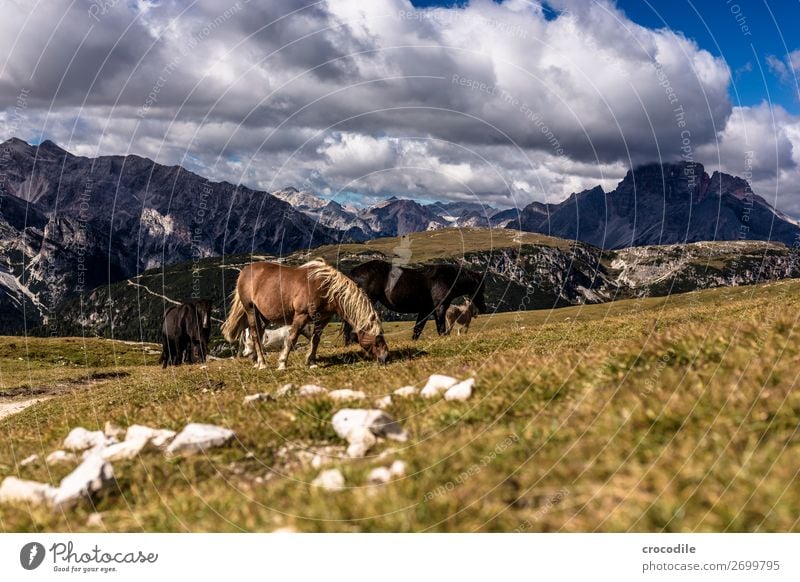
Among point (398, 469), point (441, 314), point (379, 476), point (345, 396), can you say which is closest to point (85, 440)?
point (345, 396)

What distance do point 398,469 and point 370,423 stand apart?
1.47 metres

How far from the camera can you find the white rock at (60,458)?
950 centimetres

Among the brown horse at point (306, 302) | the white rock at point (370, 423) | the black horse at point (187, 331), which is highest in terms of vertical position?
the brown horse at point (306, 302)

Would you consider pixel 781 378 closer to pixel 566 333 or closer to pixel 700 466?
pixel 700 466

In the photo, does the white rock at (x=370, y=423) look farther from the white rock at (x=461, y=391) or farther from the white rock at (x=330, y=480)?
the white rock at (x=330, y=480)

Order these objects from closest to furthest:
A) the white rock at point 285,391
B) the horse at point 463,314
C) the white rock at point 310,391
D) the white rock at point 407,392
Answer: the white rock at point 407,392 → the white rock at point 310,391 → the white rock at point 285,391 → the horse at point 463,314

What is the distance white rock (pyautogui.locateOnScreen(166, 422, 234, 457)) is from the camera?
822 cm

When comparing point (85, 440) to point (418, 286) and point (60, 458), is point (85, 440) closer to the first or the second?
point (60, 458)

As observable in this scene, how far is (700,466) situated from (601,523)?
1.10 m

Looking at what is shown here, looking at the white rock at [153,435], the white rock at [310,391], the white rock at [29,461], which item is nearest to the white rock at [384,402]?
the white rock at [310,391]

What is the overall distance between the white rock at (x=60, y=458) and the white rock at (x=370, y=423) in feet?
14.7

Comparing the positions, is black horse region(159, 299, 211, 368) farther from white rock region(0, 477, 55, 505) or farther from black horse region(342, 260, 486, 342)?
white rock region(0, 477, 55, 505)

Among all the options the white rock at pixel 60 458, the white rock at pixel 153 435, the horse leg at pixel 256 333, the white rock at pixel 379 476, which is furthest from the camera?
the horse leg at pixel 256 333

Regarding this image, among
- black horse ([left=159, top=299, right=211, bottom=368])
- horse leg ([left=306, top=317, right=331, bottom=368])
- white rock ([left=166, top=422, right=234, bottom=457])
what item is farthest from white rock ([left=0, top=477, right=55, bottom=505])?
black horse ([left=159, top=299, right=211, bottom=368])
